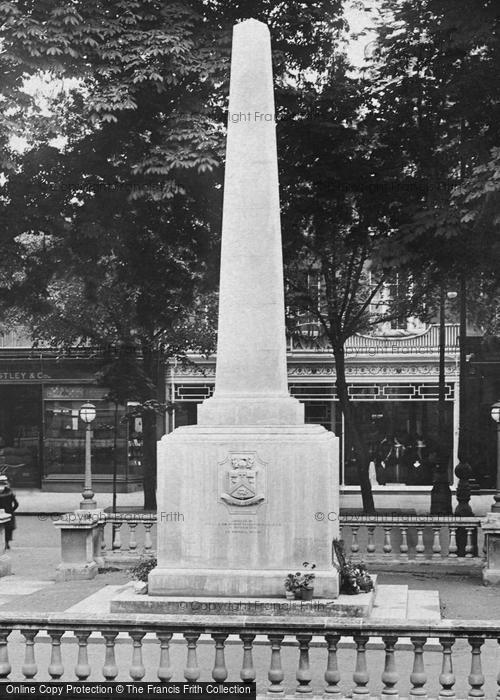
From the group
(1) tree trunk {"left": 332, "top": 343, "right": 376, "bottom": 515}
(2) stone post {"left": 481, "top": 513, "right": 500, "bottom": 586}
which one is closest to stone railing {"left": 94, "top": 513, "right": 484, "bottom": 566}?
(2) stone post {"left": 481, "top": 513, "right": 500, "bottom": 586}

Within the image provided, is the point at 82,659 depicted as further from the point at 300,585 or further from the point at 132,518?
the point at 132,518

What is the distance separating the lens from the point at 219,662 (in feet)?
28.6

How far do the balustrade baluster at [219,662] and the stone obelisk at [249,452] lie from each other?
15.2ft

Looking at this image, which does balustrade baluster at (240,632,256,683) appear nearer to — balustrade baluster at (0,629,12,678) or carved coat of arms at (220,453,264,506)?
balustrade baluster at (0,629,12,678)

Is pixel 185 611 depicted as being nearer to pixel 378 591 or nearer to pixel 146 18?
pixel 378 591

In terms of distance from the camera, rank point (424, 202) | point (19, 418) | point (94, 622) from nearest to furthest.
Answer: point (94, 622) < point (424, 202) < point (19, 418)

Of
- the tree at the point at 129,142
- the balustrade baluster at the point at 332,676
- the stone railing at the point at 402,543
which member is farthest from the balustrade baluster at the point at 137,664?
the tree at the point at 129,142

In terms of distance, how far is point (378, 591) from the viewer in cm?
1509

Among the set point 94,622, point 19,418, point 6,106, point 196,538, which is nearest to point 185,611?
point 196,538

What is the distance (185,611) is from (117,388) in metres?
20.3

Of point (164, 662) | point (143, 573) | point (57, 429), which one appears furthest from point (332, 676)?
point (57, 429)

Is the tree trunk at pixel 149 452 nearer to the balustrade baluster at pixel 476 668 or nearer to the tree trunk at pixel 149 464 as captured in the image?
the tree trunk at pixel 149 464

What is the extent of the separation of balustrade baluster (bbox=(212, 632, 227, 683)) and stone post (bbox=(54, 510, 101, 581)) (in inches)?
439

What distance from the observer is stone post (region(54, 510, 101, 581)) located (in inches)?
771
